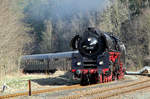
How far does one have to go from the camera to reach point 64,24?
59.5m

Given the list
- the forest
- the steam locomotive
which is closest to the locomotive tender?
the steam locomotive

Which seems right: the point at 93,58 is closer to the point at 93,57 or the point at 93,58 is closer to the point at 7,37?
the point at 93,57

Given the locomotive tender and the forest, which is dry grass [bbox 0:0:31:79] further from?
the locomotive tender

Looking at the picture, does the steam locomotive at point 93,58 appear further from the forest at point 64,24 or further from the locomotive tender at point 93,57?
the forest at point 64,24

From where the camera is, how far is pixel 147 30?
1345 inches

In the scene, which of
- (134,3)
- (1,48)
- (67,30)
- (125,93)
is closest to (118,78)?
(125,93)

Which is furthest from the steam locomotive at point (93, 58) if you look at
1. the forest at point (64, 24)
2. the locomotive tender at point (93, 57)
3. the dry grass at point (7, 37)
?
the dry grass at point (7, 37)

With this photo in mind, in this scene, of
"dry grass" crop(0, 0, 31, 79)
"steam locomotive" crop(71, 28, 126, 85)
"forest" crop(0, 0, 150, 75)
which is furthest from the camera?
"forest" crop(0, 0, 150, 75)

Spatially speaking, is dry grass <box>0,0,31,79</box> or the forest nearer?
dry grass <box>0,0,31,79</box>

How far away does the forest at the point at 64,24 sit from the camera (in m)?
21.4

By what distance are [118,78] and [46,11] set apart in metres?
49.7

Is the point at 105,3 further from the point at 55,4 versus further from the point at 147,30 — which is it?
the point at 55,4

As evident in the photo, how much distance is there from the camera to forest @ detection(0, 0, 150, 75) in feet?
70.1

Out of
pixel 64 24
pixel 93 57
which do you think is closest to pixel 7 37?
pixel 93 57
